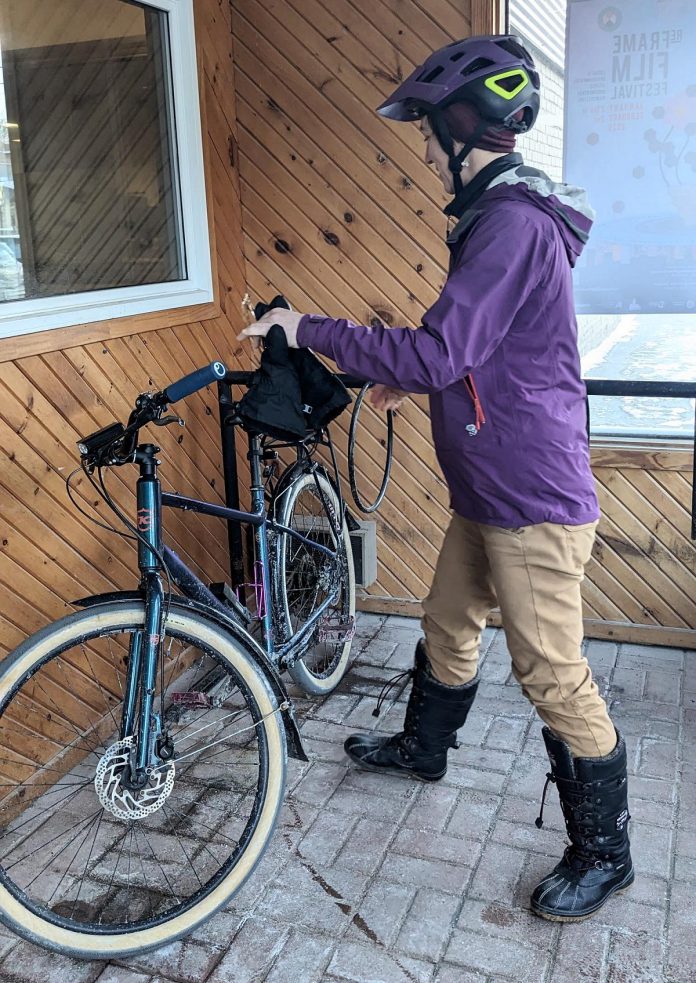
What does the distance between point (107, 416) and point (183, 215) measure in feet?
3.12

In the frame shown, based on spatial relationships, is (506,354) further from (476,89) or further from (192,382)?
(192,382)

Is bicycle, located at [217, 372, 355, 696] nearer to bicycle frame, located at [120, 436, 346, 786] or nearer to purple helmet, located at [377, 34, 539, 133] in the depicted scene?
bicycle frame, located at [120, 436, 346, 786]

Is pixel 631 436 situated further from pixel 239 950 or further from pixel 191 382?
pixel 239 950

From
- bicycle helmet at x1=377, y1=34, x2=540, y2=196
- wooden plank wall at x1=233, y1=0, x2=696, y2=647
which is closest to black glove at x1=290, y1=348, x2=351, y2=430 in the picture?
bicycle helmet at x1=377, y1=34, x2=540, y2=196

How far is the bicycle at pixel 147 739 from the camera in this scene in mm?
2178

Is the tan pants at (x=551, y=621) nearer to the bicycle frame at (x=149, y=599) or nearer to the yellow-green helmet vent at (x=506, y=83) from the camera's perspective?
the bicycle frame at (x=149, y=599)

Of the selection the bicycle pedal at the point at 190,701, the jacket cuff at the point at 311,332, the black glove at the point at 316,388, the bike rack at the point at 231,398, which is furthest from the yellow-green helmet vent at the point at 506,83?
the bicycle pedal at the point at 190,701

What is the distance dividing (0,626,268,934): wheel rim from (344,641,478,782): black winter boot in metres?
→ 0.36

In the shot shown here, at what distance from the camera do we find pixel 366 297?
3.86m

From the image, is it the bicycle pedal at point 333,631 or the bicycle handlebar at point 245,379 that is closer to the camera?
the bicycle handlebar at point 245,379

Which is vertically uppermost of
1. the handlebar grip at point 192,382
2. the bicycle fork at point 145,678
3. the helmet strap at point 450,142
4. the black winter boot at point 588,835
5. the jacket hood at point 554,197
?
the helmet strap at point 450,142

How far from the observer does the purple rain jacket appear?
199 centimetres

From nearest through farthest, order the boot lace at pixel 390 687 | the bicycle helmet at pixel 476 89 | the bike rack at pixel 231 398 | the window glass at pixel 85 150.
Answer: the bicycle helmet at pixel 476 89, the window glass at pixel 85 150, the bike rack at pixel 231 398, the boot lace at pixel 390 687

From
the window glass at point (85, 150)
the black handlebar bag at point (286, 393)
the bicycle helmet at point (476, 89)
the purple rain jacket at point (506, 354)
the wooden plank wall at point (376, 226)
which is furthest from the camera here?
the wooden plank wall at point (376, 226)
